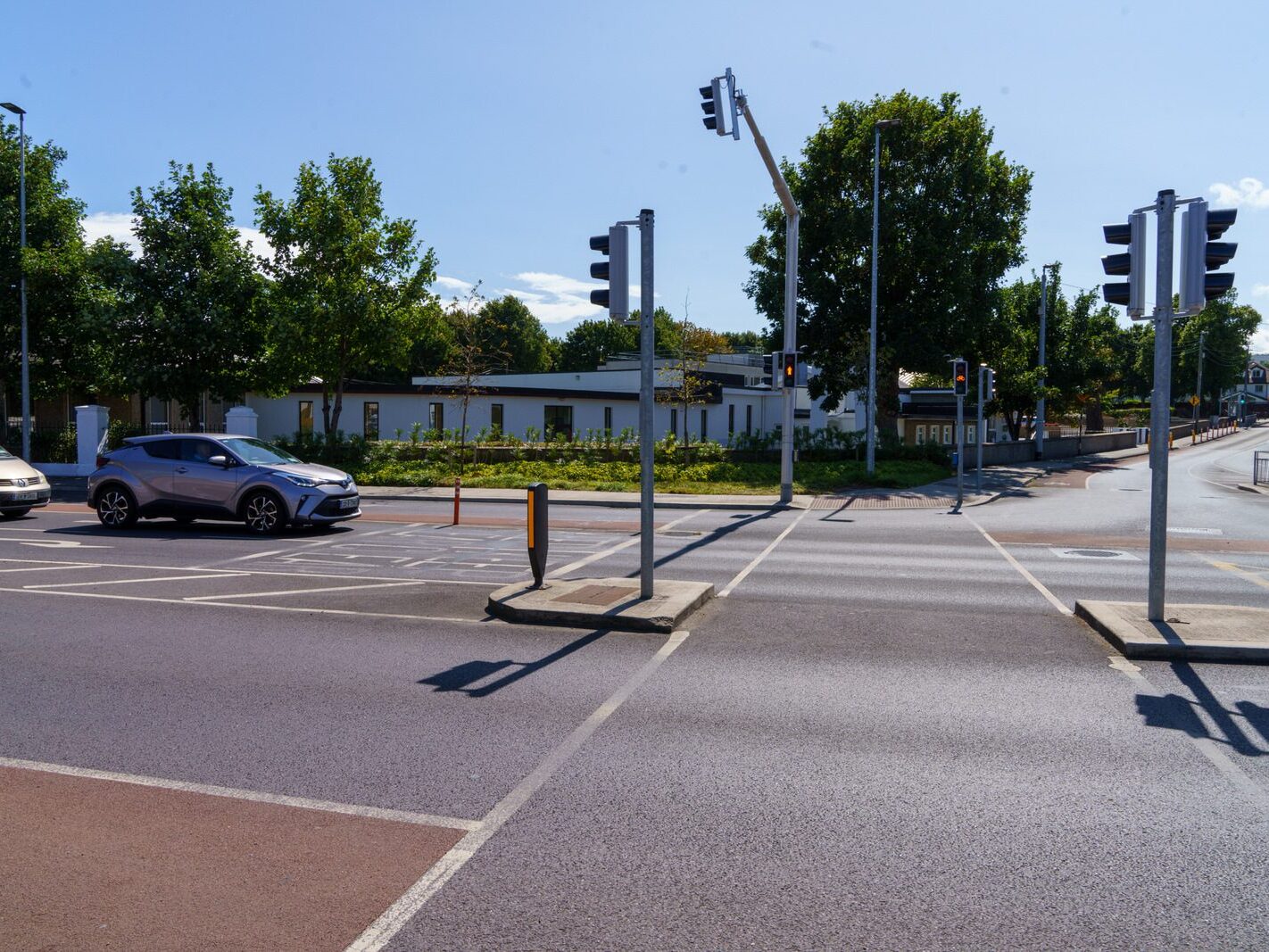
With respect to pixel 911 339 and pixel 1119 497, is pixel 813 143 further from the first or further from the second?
pixel 1119 497

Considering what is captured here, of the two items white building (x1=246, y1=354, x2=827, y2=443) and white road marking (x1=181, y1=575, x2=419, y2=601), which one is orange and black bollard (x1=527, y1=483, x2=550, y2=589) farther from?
white building (x1=246, y1=354, x2=827, y2=443)

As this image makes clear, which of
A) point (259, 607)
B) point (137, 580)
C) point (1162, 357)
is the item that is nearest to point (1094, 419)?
point (1162, 357)

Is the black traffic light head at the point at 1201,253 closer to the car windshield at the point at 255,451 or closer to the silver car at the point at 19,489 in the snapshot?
the car windshield at the point at 255,451

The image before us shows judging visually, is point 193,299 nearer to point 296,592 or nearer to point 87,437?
point 87,437

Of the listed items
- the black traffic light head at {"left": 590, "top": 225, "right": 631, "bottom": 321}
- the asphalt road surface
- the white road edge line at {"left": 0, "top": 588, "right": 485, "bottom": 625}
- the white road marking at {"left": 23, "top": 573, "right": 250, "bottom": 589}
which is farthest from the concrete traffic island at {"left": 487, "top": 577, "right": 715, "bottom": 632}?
the white road marking at {"left": 23, "top": 573, "right": 250, "bottom": 589}

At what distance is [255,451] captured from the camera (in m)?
17.0

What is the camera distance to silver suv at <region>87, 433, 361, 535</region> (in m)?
16.1

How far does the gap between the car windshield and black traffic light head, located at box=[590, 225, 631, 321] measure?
30.0ft

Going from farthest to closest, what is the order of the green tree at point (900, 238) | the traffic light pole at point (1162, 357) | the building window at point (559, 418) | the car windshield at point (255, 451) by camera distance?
the building window at point (559, 418)
the green tree at point (900, 238)
the car windshield at point (255, 451)
the traffic light pole at point (1162, 357)

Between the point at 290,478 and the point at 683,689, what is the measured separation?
36.2 ft

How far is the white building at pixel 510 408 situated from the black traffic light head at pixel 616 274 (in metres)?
25.8

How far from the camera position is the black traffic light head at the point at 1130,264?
332 inches

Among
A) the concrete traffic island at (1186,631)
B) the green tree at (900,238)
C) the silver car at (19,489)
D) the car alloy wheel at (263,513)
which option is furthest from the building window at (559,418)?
the concrete traffic island at (1186,631)

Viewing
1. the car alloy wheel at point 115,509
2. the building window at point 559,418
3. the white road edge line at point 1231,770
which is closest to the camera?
the white road edge line at point 1231,770
